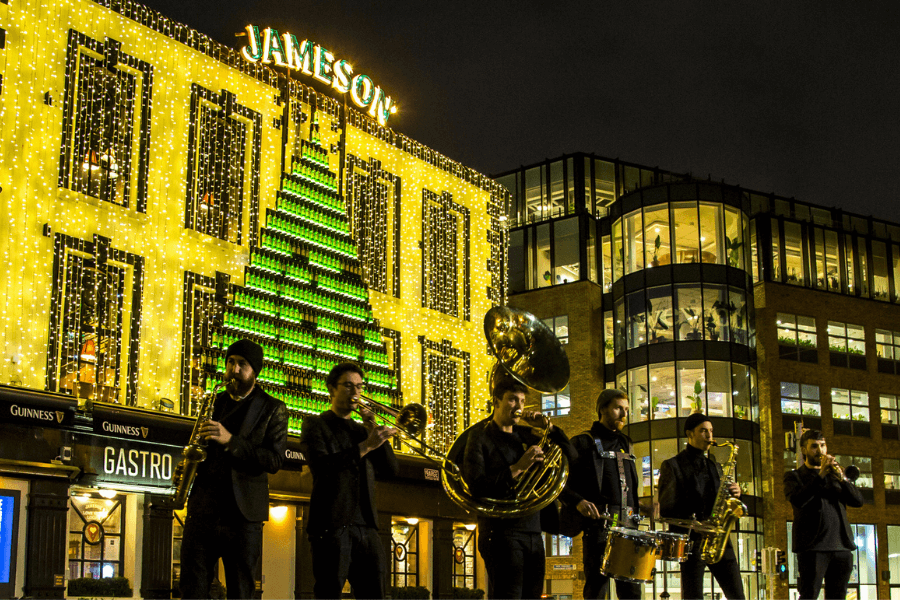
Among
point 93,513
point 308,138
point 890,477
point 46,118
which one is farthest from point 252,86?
point 890,477

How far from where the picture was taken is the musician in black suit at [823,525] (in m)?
9.98

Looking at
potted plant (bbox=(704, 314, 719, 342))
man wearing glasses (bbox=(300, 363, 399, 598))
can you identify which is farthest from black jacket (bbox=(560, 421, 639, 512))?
potted plant (bbox=(704, 314, 719, 342))

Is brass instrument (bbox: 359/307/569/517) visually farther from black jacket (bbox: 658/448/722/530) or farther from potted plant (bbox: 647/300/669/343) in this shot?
potted plant (bbox: 647/300/669/343)

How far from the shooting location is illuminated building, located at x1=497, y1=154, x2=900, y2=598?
143 ft

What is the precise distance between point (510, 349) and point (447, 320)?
21314 millimetres

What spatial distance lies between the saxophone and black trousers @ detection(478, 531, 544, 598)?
80.2 inches

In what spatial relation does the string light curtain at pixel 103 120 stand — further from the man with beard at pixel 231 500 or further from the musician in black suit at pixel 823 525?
the musician in black suit at pixel 823 525

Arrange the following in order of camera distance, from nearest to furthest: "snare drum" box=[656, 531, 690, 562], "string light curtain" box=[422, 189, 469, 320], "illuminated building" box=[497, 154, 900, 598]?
"snare drum" box=[656, 531, 690, 562]
"string light curtain" box=[422, 189, 469, 320]
"illuminated building" box=[497, 154, 900, 598]

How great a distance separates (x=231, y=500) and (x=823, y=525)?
5912mm

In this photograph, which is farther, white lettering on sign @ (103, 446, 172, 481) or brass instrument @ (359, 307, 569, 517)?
white lettering on sign @ (103, 446, 172, 481)

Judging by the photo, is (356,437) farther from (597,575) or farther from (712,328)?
(712,328)

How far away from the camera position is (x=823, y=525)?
9984 mm

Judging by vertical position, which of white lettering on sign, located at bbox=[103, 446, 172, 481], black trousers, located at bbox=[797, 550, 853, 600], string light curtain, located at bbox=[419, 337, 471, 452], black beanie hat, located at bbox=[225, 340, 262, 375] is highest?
string light curtain, located at bbox=[419, 337, 471, 452]

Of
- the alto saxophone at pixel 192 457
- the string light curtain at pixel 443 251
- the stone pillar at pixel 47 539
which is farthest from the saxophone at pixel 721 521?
the string light curtain at pixel 443 251
